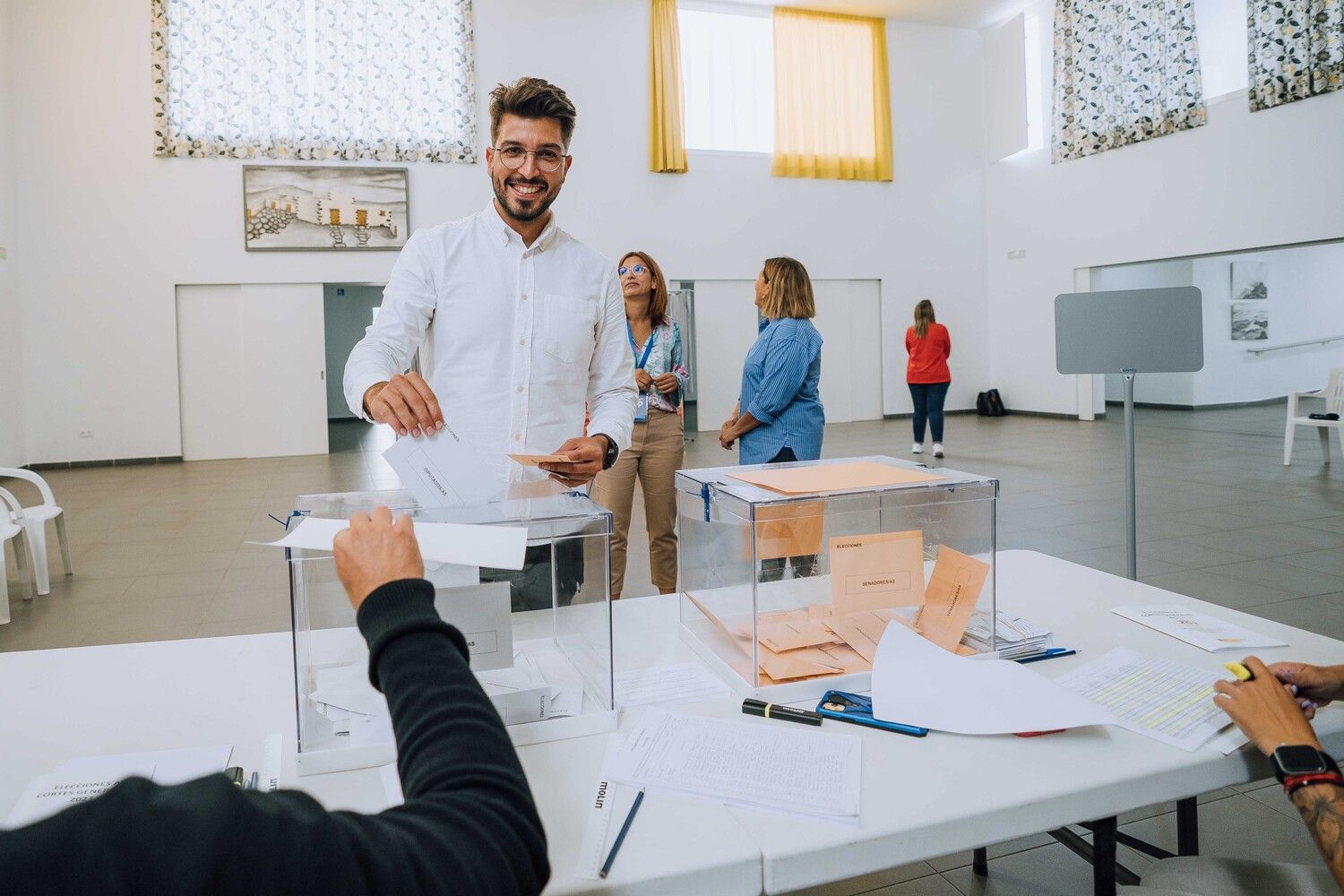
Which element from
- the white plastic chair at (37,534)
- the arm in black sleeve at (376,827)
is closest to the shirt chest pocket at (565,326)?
the arm in black sleeve at (376,827)

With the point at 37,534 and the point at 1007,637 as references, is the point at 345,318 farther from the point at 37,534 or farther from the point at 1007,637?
the point at 1007,637

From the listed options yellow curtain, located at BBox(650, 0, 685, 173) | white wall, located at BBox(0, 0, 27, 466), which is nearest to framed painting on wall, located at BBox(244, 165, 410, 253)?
white wall, located at BBox(0, 0, 27, 466)

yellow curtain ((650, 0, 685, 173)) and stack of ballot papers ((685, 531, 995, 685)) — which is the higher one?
yellow curtain ((650, 0, 685, 173))

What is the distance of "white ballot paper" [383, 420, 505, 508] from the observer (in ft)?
3.70

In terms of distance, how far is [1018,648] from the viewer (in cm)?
128

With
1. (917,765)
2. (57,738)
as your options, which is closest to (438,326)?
(57,738)

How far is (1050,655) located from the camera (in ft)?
4.25

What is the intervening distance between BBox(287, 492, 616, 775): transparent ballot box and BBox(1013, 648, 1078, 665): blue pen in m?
0.62

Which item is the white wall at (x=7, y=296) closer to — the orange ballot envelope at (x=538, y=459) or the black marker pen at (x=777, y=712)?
the orange ballot envelope at (x=538, y=459)

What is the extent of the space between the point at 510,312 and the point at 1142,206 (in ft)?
31.7

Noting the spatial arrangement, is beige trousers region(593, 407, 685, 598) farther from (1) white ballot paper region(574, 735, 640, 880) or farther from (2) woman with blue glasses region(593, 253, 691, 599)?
(1) white ballot paper region(574, 735, 640, 880)

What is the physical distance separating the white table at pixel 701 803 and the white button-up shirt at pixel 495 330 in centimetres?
73

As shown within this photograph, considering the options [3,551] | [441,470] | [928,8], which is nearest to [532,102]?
[441,470]

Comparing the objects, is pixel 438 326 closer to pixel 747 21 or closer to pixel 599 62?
pixel 599 62
